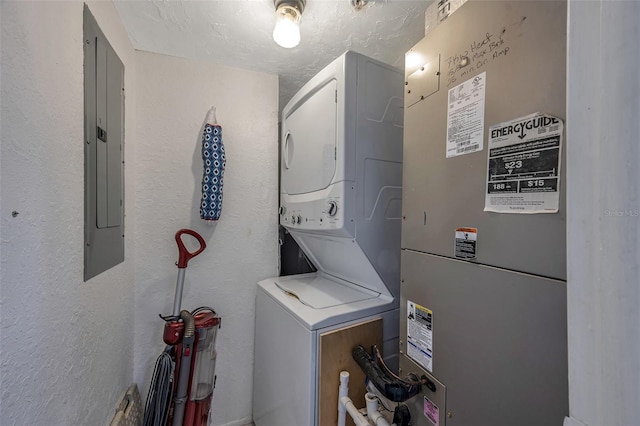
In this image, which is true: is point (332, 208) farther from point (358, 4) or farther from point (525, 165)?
point (358, 4)

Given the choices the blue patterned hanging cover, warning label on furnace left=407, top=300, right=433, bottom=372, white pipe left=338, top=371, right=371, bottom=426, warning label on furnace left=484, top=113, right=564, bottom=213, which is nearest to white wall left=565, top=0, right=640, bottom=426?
warning label on furnace left=484, top=113, right=564, bottom=213

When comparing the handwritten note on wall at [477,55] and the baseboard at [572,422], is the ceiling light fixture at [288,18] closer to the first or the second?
the handwritten note on wall at [477,55]

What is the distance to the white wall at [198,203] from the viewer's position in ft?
5.51

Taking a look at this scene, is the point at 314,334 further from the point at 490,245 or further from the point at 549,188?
the point at 549,188

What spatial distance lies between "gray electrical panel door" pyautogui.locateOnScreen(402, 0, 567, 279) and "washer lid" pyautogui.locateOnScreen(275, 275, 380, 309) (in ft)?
1.85

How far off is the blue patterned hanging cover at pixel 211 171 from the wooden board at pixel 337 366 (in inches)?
42.5

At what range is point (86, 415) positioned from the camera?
103 cm

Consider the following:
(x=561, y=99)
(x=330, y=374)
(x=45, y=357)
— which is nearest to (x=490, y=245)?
(x=561, y=99)

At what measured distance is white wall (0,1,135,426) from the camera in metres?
0.65

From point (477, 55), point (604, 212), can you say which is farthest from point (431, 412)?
point (477, 55)

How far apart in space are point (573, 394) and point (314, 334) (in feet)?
3.11

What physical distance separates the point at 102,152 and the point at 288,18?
1.08 m

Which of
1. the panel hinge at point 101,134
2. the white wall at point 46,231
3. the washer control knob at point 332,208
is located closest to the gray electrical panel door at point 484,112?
the washer control knob at point 332,208

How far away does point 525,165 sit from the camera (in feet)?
2.10
